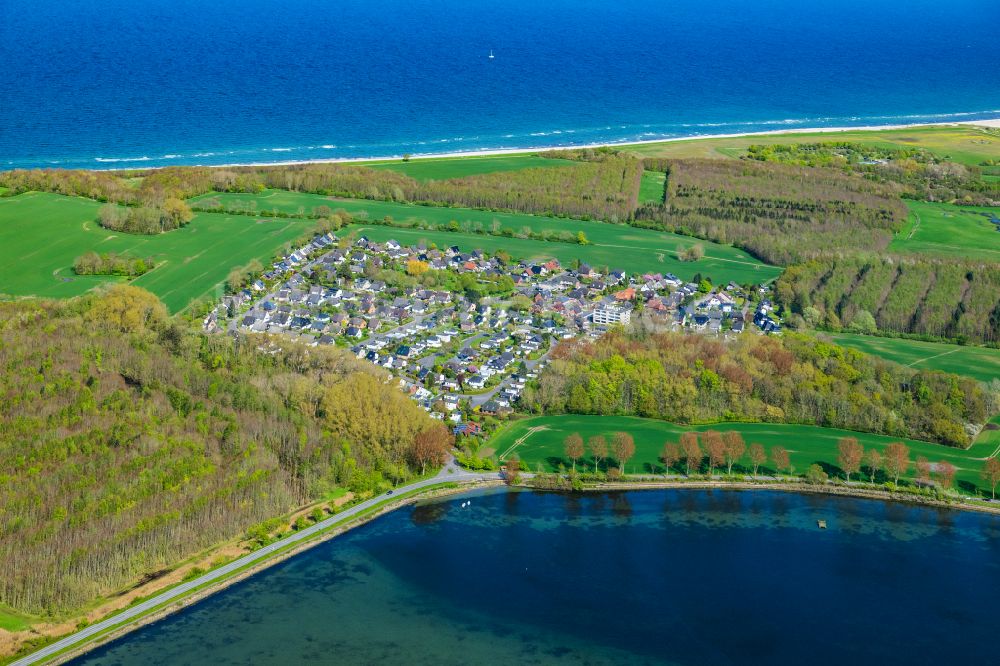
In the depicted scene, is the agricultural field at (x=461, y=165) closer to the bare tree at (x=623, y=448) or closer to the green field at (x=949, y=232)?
the green field at (x=949, y=232)

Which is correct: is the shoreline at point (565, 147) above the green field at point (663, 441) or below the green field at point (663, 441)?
above

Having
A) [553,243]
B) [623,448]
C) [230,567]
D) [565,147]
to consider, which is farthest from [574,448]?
[565,147]

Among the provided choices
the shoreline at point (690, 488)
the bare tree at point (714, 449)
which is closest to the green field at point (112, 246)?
the shoreline at point (690, 488)

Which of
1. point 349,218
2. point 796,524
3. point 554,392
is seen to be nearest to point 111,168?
point 349,218

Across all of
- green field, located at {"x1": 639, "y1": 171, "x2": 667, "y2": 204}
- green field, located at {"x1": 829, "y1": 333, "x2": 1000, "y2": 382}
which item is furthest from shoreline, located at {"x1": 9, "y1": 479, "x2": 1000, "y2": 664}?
green field, located at {"x1": 639, "y1": 171, "x2": 667, "y2": 204}

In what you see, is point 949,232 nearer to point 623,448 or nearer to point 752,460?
point 752,460

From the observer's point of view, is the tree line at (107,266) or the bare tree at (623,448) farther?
the tree line at (107,266)
